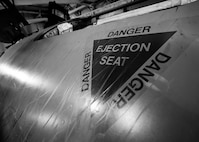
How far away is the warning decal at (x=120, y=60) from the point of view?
50cm

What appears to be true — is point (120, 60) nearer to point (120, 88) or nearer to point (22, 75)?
point (120, 88)

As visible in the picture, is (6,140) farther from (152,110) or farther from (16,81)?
(152,110)

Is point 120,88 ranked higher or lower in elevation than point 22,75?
higher

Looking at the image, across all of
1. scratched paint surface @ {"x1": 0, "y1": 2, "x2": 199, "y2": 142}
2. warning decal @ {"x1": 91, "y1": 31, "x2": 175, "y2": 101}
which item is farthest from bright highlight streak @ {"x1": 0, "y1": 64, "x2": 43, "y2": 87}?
warning decal @ {"x1": 91, "y1": 31, "x2": 175, "y2": 101}

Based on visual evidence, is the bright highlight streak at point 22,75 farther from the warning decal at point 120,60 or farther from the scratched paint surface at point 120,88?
the warning decal at point 120,60

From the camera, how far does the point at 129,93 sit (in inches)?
18.0

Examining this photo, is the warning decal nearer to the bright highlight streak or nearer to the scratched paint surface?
the scratched paint surface

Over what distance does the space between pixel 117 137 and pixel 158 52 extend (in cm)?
32

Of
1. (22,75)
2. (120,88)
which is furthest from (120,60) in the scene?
(22,75)

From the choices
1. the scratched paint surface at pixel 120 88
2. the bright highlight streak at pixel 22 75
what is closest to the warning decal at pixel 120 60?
the scratched paint surface at pixel 120 88

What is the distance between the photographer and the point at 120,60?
56cm

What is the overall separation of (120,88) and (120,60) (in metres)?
0.13

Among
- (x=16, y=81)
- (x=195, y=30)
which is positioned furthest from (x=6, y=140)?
(x=195, y=30)

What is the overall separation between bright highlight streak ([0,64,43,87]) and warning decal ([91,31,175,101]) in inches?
16.3
